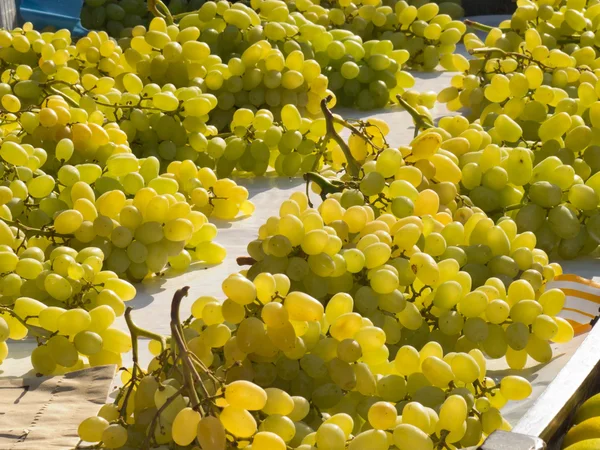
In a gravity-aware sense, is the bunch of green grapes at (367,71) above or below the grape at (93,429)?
below

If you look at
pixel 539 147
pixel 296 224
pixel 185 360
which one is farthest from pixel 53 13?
pixel 185 360

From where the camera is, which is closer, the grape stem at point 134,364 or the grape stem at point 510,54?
the grape stem at point 134,364

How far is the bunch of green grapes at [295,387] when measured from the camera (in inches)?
32.5

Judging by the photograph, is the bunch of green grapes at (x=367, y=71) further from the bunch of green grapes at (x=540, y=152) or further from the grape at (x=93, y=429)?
the grape at (x=93, y=429)

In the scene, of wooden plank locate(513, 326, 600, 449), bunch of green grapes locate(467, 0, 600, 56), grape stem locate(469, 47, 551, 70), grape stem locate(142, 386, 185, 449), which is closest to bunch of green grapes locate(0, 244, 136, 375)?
grape stem locate(142, 386, 185, 449)

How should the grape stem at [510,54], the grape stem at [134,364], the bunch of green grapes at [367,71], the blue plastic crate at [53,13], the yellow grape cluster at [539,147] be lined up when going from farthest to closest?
the blue plastic crate at [53,13], the bunch of green grapes at [367,71], the grape stem at [510,54], the yellow grape cluster at [539,147], the grape stem at [134,364]

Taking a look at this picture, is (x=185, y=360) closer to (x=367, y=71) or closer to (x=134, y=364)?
(x=134, y=364)

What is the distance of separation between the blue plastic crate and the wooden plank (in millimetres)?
2218

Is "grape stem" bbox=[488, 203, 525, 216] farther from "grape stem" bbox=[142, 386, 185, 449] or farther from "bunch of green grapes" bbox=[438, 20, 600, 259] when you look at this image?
"grape stem" bbox=[142, 386, 185, 449]

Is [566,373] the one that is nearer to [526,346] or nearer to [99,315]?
[526,346]

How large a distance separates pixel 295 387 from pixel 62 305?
0.43m

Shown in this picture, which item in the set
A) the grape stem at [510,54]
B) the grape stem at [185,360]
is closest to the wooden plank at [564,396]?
the grape stem at [185,360]

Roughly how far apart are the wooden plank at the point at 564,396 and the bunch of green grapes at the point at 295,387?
7cm

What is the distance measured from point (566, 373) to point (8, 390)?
65 cm
